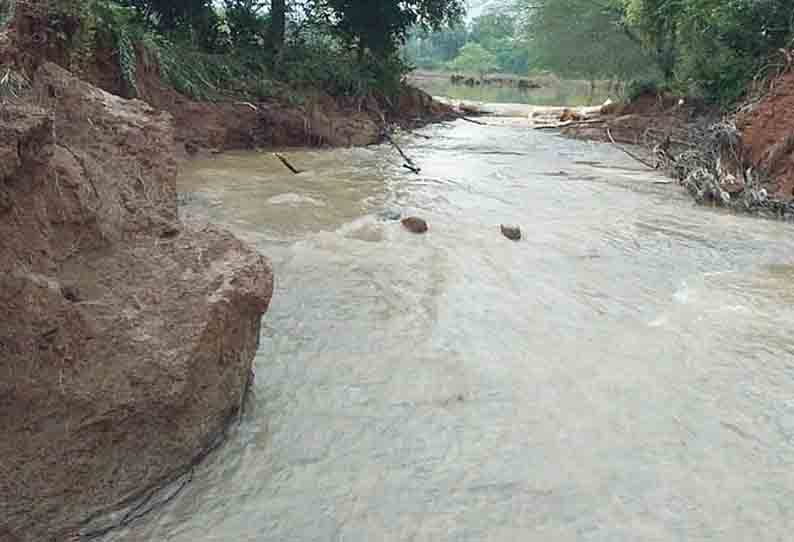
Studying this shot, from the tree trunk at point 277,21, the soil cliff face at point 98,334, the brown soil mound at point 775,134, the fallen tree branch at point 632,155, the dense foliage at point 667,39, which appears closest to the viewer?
the soil cliff face at point 98,334

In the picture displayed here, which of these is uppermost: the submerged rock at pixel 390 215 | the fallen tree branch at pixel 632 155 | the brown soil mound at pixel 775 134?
the brown soil mound at pixel 775 134

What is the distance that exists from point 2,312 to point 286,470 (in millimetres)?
1016

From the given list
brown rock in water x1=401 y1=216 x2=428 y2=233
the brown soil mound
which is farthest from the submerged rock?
the brown soil mound

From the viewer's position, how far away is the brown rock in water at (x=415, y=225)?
5676mm

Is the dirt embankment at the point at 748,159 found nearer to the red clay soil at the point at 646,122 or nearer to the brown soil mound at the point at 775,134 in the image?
the brown soil mound at the point at 775,134

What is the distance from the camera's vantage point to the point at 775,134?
809 centimetres

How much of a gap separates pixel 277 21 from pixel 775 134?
29.5ft

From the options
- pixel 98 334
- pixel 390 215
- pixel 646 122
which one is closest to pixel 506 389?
pixel 98 334

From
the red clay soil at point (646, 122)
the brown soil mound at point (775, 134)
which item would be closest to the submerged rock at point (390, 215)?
the brown soil mound at point (775, 134)

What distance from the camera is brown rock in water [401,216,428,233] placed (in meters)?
5.68

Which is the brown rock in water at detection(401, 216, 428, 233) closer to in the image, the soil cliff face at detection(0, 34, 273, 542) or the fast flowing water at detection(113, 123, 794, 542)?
the fast flowing water at detection(113, 123, 794, 542)

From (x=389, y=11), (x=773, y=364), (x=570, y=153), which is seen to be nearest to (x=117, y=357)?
(x=773, y=364)

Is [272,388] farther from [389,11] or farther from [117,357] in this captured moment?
[389,11]

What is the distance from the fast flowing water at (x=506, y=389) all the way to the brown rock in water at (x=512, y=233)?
2.8 inches
